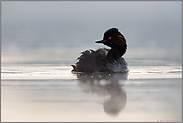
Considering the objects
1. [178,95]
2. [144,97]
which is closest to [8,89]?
[144,97]

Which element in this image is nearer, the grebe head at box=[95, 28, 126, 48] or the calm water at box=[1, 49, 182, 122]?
the calm water at box=[1, 49, 182, 122]

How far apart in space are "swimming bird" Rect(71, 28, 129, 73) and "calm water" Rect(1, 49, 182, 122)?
0.95 ft

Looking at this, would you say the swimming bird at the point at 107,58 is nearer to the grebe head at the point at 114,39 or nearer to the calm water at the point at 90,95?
the grebe head at the point at 114,39

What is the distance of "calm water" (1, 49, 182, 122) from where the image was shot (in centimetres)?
583

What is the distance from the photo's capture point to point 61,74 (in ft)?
34.0

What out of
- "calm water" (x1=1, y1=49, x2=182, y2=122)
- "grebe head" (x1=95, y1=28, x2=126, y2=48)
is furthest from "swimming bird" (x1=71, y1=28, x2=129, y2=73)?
"calm water" (x1=1, y1=49, x2=182, y2=122)

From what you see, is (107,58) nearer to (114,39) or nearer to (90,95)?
(114,39)

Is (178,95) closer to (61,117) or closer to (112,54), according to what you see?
(61,117)

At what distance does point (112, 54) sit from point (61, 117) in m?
5.25

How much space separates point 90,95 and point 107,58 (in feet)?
Result: 11.1

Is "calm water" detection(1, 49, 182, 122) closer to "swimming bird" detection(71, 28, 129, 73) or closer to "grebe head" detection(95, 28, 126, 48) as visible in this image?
"swimming bird" detection(71, 28, 129, 73)

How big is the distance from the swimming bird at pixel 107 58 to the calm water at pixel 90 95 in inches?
11.4

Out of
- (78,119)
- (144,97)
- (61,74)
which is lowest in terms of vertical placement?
(78,119)

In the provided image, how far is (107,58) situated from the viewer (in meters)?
10.5
